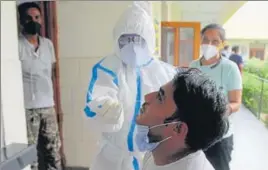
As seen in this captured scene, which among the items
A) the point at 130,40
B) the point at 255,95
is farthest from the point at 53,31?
the point at 255,95

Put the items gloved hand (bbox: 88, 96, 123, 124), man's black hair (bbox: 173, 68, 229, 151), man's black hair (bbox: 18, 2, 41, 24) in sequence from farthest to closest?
man's black hair (bbox: 18, 2, 41, 24)
gloved hand (bbox: 88, 96, 123, 124)
man's black hair (bbox: 173, 68, 229, 151)

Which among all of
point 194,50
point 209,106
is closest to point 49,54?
point 194,50

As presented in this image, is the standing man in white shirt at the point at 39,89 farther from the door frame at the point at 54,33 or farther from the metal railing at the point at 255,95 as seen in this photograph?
the metal railing at the point at 255,95

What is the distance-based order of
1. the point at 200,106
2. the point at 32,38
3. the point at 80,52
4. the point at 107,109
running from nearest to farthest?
1. the point at 200,106
2. the point at 107,109
3. the point at 80,52
4. the point at 32,38

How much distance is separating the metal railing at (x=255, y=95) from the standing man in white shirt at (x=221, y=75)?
0.06 feet

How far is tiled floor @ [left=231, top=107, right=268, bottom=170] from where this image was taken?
1.73ft

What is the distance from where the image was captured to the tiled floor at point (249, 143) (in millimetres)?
527

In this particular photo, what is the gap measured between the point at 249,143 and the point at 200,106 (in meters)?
0.19

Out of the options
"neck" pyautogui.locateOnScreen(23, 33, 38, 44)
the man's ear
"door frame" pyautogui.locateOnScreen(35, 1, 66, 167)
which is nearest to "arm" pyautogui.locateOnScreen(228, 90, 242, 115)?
the man's ear

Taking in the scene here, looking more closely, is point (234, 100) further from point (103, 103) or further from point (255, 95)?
point (103, 103)

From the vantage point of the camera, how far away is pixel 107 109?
1.77 feet

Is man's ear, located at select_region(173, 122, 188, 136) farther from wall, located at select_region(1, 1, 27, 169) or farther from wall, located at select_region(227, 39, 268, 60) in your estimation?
wall, located at select_region(1, 1, 27, 169)

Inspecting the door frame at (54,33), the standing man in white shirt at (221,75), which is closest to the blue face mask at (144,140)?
the standing man in white shirt at (221,75)

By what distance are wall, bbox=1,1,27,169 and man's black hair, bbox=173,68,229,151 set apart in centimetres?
55
